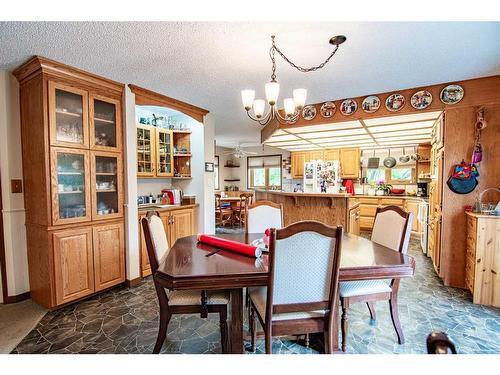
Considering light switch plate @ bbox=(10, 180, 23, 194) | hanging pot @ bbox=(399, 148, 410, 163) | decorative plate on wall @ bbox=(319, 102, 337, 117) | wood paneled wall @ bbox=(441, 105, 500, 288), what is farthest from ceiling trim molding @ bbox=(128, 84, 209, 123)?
hanging pot @ bbox=(399, 148, 410, 163)

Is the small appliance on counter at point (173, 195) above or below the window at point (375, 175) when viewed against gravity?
below

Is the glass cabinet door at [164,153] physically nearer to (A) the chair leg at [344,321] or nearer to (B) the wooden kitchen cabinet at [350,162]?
(A) the chair leg at [344,321]

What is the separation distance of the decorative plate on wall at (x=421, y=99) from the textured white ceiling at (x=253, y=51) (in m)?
0.19

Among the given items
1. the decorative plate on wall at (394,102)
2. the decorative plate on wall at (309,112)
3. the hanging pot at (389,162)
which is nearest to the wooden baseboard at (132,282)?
the decorative plate on wall at (309,112)

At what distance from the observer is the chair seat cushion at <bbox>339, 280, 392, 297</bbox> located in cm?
183

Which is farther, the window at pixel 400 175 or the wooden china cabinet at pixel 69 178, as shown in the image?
the window at pixel 400 175

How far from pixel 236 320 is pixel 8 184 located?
2.72 meters

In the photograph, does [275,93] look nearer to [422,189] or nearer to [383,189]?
[422,189]

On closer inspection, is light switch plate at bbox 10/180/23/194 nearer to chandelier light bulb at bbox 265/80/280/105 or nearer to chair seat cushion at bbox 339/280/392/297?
chandelier light bulb at bbox 265/80/280/105

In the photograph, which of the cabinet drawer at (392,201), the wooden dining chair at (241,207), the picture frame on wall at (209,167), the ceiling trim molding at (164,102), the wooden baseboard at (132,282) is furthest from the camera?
the wooden dining chair at (241,207)

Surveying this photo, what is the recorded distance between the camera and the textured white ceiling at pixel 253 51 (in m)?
1.83

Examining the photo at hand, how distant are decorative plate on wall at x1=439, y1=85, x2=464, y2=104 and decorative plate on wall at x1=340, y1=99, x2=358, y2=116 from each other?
943mm

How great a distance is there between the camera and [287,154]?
8148 mm
